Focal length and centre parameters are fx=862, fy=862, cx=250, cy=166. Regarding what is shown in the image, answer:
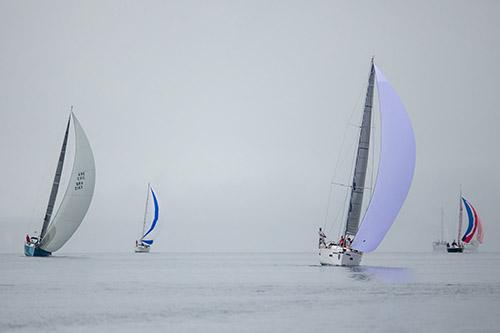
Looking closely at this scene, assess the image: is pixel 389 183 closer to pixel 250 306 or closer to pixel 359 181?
pixel 359 181

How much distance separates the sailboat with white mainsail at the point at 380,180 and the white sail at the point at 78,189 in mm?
28301

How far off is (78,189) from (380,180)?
34.0 m

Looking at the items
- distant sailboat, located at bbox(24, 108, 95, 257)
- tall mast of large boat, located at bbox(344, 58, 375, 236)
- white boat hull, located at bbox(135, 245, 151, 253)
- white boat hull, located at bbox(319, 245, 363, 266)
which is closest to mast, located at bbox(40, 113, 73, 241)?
distant sailboat, located at bbox(24, 108, 95, 257)

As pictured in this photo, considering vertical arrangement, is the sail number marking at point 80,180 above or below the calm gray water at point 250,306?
above

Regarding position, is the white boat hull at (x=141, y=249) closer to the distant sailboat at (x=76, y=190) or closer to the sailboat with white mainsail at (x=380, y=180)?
the distant sailboat at (x=76, y=190)

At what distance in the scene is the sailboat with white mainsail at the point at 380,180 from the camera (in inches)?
2566

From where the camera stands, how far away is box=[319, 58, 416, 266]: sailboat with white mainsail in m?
65.2

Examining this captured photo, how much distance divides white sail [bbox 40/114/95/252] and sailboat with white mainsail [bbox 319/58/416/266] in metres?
28.3

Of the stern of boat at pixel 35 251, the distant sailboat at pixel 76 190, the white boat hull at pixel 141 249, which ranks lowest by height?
the white boat hull at pixel 141 249

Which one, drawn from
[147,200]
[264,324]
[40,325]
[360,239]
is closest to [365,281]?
[360,239]

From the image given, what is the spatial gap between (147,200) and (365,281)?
3242 inches

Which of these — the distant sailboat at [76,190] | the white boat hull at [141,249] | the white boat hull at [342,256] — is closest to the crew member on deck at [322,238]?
the white boat hull at [342,256]

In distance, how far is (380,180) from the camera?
65312 mm

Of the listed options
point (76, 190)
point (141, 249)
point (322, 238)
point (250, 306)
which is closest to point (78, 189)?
point (76, 190)
